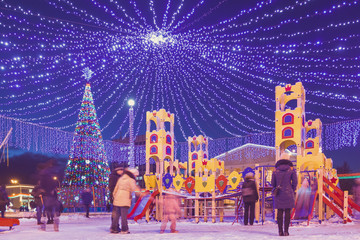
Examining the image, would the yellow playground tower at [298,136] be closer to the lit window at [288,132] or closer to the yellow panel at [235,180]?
the lit window at [288,132]

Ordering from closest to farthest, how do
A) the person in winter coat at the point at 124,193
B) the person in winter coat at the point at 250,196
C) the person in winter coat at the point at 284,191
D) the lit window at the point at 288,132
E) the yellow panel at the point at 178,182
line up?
the person in winter coat at the point at 284,191 → the person in winter coat at the point at 124,193 → the person in winter coat at the point at 250,196 → the lit window at the point at 288,132 → the yellow panel at the point at 178,182

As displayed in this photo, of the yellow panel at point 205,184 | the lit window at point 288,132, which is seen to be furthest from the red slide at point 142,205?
the lit window at point 288,132

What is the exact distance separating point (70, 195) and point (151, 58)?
15315mm

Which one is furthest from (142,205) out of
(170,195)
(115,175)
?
(115,175)

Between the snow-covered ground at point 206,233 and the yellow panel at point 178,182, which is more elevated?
the yellow panel at point 178,182

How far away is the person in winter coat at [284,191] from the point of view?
23.4 feet

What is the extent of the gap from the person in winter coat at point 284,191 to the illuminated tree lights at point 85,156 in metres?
21.0

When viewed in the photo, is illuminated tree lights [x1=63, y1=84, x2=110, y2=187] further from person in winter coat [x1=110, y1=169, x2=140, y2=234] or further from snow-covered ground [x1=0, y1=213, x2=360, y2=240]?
person in winter coat [x1=110, y1=169, x2=140, y2=234]

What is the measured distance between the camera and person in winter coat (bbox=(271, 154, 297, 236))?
7141 mm

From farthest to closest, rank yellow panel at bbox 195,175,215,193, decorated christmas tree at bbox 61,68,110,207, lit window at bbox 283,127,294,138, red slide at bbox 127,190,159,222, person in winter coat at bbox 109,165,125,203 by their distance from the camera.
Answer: decorated christmas tree at bbox 61,68,110,207, yellow panel at bbox 195,175,215,193, red slide at bbox 127,190,159,222, lit window at bbox 283,127,294,138, person in winter coat at bbox 109,165,125,203

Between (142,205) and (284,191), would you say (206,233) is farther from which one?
(142,205)

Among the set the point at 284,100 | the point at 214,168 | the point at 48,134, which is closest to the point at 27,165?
the point at 48,134

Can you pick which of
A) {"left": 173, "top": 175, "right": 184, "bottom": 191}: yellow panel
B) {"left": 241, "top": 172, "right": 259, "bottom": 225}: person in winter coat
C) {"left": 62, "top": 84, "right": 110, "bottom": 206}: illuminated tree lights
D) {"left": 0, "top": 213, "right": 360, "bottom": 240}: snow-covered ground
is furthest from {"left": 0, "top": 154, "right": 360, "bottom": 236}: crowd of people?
{"left": 62, "top": 84, "right": 110, "bottom": 206}: illuminated tree lights

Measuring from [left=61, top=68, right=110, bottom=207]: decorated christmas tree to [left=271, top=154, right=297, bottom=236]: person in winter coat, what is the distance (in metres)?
21.0
